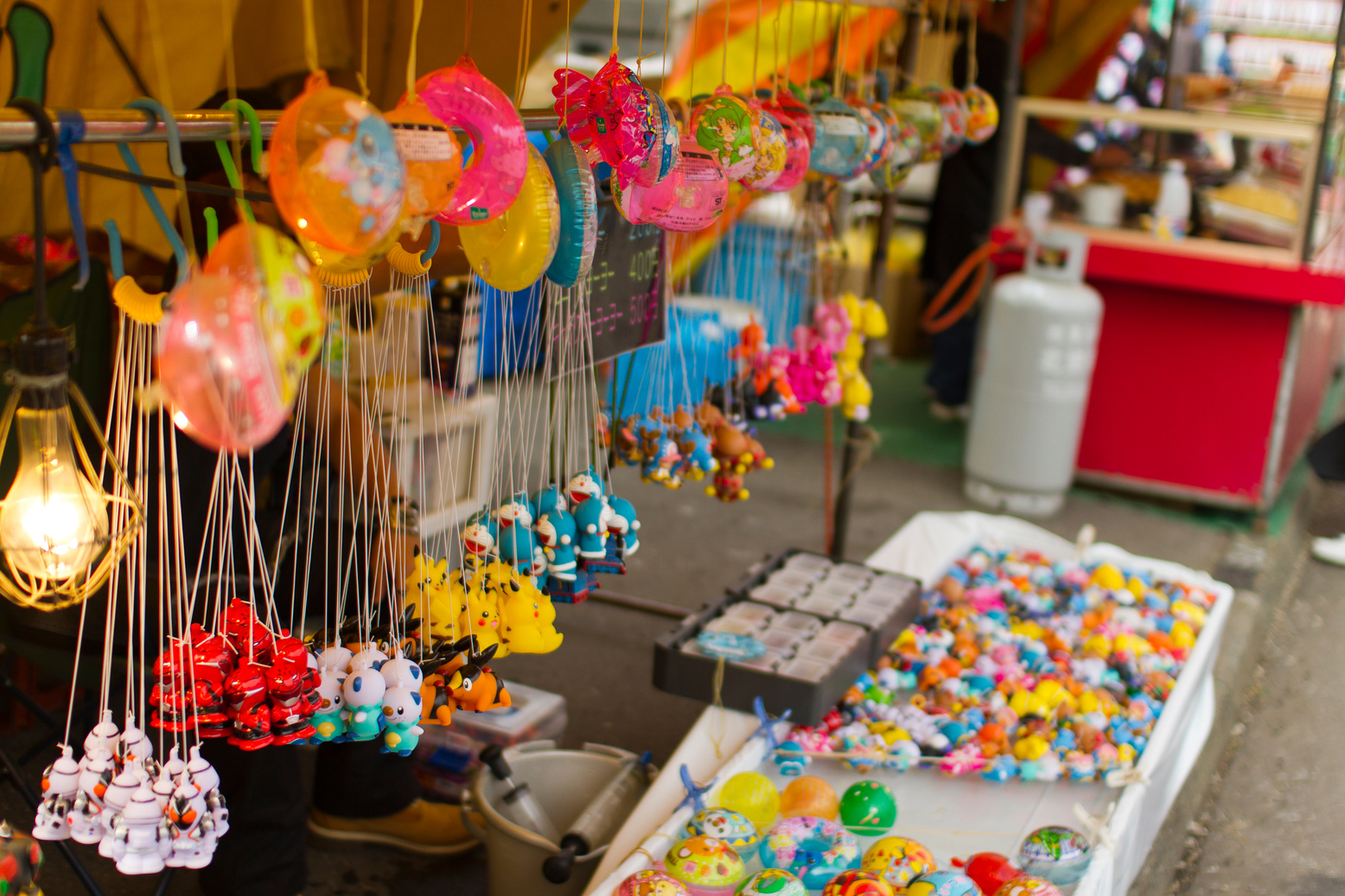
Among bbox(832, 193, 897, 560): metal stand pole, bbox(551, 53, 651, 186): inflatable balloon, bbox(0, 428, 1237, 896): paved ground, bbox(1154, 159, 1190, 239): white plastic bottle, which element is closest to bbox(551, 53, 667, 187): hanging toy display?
bbox(551, 53, 651, 186): inflatable balloon

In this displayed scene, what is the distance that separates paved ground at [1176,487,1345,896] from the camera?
2.75 metres

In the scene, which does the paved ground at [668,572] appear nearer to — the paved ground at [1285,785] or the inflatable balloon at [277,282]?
the paved ground at [1285,785]

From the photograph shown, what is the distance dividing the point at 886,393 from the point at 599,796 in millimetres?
4781

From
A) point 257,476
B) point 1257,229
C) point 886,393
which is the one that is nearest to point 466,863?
point 257,476

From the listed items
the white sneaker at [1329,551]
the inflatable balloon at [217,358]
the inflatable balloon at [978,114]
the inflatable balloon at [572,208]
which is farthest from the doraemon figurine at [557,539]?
the white sneaker at [1329,551]

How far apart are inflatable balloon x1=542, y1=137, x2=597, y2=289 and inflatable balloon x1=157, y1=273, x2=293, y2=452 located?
2.17ft

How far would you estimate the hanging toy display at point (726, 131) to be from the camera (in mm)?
1979

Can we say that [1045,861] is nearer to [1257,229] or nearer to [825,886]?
[825,886]

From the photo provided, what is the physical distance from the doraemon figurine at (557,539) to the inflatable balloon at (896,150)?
1253 millimetres

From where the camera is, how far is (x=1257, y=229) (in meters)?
4.83

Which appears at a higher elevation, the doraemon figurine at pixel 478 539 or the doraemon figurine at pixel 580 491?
the doraemon figurine at pixel 580 491

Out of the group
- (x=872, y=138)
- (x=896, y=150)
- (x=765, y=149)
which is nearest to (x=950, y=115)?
(x=896, y=150)

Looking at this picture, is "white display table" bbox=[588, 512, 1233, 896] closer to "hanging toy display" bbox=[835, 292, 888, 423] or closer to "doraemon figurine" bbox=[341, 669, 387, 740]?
"doraemon figurine" bbox=[341, 669, 387, 740]

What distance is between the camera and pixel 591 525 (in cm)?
190
